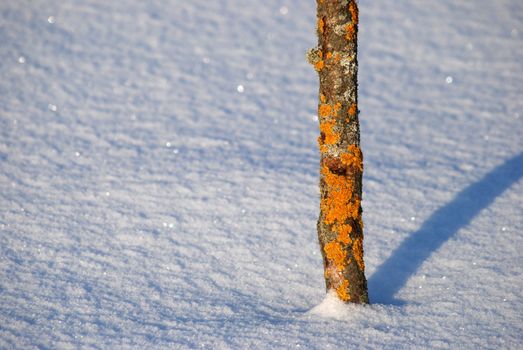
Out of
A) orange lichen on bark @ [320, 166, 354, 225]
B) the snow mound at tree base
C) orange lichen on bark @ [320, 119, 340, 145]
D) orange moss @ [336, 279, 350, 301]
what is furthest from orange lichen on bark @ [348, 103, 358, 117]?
the snow mound at tree base

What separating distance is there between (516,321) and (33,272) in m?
3.37

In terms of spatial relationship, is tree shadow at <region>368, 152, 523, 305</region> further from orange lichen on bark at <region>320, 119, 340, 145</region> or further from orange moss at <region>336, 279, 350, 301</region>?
orange lichen on bark at <region>320, 119, 340, 145</region>

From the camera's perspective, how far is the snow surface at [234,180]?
390 centimetres

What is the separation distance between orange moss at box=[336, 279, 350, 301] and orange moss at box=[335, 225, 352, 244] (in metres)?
0.28

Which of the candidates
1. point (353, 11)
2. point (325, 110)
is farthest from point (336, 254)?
point (353, 11)

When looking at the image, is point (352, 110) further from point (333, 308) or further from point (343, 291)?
point (333, 308)

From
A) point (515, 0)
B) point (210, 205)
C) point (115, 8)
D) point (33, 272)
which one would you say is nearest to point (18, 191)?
point (33, 272)

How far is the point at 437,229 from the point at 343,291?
63.7 inches

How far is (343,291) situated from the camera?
3.91m

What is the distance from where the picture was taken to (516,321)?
391 cm

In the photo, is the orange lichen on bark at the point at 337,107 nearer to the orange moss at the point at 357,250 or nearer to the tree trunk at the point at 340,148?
the tree trunk at the point at 340,148

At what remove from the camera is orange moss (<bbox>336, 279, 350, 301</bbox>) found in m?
3.89

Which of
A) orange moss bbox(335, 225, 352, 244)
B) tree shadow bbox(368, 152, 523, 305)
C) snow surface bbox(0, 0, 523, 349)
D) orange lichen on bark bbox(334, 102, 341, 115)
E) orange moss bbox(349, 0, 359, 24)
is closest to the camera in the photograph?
orange moss bbox(349, 0, 359, 24)

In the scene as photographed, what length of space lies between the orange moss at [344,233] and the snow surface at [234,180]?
442 millimetres
